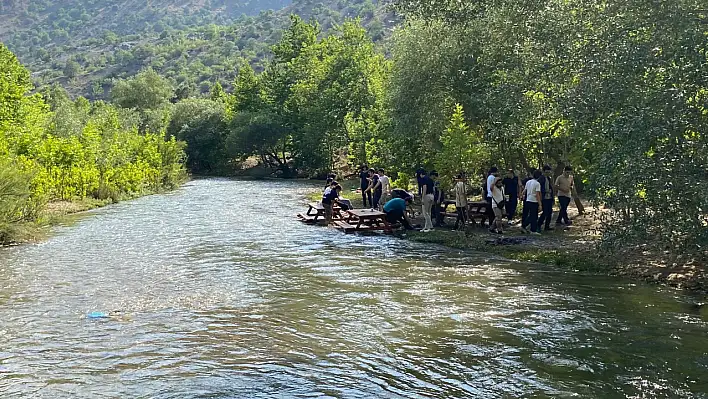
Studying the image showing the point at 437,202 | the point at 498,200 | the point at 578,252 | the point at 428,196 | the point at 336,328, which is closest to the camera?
the point at 336,328

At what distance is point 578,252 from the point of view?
16.8 m

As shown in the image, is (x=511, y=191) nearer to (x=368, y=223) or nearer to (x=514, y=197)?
(x=514, y=197)

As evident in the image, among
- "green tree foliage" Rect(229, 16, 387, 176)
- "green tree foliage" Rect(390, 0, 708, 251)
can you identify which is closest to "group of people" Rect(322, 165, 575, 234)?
"green tree foliage" Rect(390, 0, 708, 251)

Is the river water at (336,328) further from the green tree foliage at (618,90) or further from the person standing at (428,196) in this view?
the person standing at (428,196)

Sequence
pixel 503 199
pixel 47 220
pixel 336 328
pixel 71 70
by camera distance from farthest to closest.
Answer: pixel 71 70, pixel 47 220, pixel 503 199, pixel 336 328

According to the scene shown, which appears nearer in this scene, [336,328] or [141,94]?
[336,328]

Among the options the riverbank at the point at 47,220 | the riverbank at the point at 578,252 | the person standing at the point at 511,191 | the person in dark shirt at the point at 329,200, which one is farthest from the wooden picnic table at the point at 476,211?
the riverbank at the point at 47,220

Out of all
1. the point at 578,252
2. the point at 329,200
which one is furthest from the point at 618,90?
the point at 329,200

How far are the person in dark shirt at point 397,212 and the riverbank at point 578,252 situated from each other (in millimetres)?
437

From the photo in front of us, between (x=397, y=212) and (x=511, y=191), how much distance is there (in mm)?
3601

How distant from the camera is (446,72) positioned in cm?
2503

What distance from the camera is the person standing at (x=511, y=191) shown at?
21297mm

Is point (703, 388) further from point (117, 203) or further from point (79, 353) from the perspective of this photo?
point (117, 203)

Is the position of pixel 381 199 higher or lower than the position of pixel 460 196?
lower
